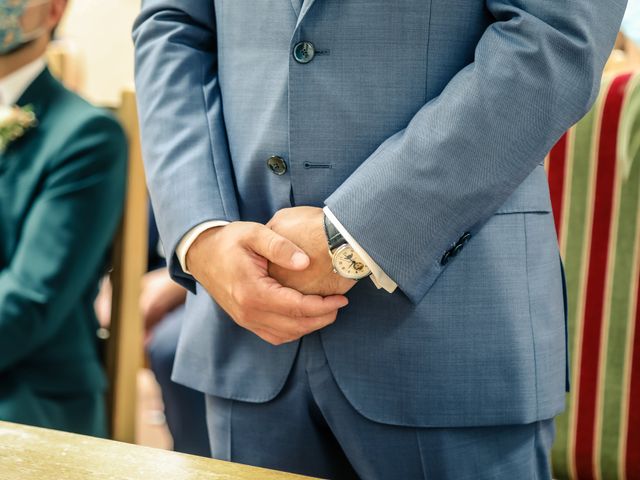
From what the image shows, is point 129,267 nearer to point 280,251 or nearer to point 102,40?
point 280,251

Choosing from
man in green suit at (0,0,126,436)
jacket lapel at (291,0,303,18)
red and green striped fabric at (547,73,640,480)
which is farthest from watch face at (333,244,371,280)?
man in green suit at (0,0,126,436)

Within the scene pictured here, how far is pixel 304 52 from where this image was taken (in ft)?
2.62

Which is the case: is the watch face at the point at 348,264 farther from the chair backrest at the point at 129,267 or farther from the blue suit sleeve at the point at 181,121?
the chair backrest at the point at 129,267

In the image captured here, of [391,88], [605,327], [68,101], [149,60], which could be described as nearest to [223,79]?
[149,60]

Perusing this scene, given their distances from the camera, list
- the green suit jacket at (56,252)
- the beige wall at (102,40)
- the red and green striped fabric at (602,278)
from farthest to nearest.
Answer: the beige wall at (102,40)
the green suit jacket at (56,252)
the red and green striped fabric at (602,278)

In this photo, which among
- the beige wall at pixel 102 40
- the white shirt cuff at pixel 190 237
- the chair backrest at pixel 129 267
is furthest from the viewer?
the beige wall at pixel 102 40

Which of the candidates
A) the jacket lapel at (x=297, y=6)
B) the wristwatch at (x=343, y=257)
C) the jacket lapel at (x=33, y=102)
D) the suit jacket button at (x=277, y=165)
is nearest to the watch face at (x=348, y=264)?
the wristwatch at (x=343, y=257)

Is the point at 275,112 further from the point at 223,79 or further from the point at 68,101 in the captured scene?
the point at 68,101

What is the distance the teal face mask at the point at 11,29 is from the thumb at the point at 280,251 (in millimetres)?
1214

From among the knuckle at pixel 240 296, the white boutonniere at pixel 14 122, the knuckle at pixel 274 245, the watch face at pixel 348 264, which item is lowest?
the white boutonniere at pixel 14 122

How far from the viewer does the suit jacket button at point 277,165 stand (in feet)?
2.72

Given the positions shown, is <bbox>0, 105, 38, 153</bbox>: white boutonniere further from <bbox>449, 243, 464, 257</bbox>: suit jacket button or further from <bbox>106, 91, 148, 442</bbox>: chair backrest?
<bbox>449, 243, 464, 257</bbox>: suit jacket button

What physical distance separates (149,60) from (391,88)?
0.31m

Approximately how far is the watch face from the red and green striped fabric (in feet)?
2.18
